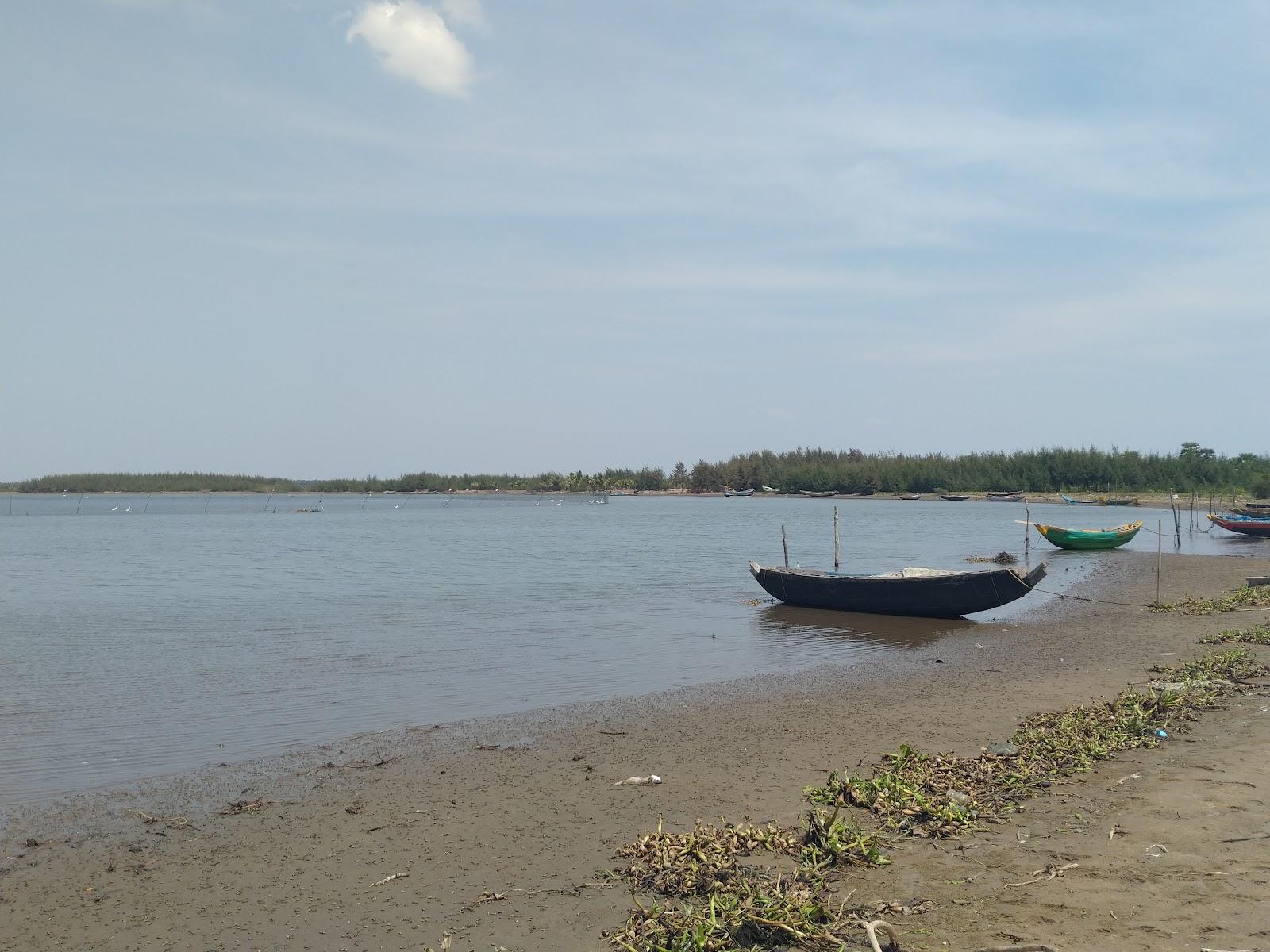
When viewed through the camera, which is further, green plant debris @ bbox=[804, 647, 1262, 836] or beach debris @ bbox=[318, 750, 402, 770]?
beach debris @ bbox=[318, 750, 402, 770]

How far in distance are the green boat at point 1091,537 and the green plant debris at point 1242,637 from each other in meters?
23.4

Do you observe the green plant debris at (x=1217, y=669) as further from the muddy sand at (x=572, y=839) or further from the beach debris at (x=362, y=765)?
the beach debris at (x=362, y=765)

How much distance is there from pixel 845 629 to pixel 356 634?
30.7ft

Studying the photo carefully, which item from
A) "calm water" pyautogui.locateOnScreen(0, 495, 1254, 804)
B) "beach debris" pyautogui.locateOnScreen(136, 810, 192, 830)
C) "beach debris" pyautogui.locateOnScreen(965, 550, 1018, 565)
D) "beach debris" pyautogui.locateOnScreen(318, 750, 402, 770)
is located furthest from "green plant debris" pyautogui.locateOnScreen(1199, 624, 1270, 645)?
"beach debris" pyautogui.locateOnScreen(965, 550, 1018, 565)

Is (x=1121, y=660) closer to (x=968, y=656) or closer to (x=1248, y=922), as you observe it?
(x=968, y=656)

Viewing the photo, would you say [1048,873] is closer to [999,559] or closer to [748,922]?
[748,922]

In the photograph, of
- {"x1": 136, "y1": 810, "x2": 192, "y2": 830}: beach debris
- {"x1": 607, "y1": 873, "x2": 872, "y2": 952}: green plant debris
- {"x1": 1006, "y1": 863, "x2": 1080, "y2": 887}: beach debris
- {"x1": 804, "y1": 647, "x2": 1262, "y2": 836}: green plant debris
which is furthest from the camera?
{"x1": 136, "y1": 810, "x2": 192, "y2": 830}: beach debris

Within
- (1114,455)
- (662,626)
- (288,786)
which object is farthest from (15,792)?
(1114,455)

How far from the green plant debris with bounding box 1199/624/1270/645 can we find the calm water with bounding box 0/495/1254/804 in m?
4.50

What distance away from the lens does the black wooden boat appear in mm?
18984

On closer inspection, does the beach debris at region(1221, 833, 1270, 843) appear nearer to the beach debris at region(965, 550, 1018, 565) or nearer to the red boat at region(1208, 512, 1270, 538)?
the beach debris at region(965, 550, 1018, 565)

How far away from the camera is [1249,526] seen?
39.9 meters

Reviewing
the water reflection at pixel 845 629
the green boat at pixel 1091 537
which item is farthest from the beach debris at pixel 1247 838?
the green boat at pixel 1091 537

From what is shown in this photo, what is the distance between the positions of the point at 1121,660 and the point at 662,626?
8336mm
